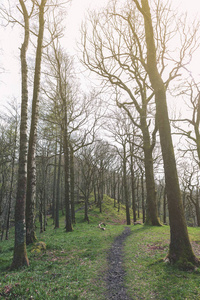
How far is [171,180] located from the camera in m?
6.11

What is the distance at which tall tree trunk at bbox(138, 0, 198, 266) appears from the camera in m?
5.48

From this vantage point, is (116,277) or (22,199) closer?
(116,277)

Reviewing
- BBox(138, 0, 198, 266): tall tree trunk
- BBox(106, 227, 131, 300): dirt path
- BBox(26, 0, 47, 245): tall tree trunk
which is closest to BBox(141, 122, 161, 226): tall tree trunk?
BBox(106, 227, 131, 300): dirt path

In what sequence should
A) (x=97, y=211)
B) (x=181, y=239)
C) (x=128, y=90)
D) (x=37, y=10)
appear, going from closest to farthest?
1. (x=181, y=239)
2. (x=37, y=10)
3. (x=128, y=90)
4. (x=97, y=211)

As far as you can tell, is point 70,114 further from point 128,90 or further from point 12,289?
point 12,289

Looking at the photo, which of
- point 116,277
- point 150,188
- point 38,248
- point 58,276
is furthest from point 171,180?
point 150,188

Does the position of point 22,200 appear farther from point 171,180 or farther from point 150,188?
point 150,188

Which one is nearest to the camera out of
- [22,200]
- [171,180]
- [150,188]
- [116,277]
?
[116,277]

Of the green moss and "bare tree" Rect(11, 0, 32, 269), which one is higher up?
"bare tree" Rect(11, 0, 32, 269)

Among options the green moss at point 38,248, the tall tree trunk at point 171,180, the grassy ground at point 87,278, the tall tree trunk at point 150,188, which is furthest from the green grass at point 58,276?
the tall tree trunk at point 150,188

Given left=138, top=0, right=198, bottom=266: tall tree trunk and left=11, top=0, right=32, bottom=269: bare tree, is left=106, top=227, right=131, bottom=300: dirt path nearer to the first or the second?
left=138, top=0, right=198, bottom=266: tall tree trunk

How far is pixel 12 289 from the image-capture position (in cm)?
429

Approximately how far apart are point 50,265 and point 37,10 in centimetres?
1323

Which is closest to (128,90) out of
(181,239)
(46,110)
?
(46,110)
